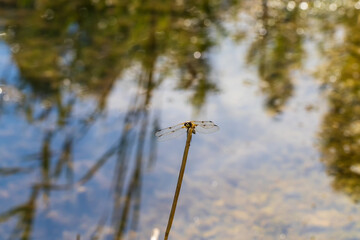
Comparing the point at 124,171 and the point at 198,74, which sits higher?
the point at 198,74

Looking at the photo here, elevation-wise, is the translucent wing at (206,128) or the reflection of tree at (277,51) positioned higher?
the reflection of tree at (277,51)

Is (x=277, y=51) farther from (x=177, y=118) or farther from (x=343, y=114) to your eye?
(x=177, y=118)

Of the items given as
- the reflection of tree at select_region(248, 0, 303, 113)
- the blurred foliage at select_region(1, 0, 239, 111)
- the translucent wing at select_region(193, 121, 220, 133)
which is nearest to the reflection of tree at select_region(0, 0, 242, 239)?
the blurred foliage at select_region(1, 0, 239, 111)

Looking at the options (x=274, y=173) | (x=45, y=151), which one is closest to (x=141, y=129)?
(x=45, y=151)

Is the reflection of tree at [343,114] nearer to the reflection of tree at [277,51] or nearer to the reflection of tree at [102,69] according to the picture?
the reflection of tree at [277,51]

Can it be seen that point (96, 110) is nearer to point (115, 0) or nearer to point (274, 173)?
point (274, 173)

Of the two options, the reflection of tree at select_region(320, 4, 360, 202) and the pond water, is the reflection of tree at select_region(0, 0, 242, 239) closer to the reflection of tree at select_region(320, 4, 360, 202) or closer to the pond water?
the pond water

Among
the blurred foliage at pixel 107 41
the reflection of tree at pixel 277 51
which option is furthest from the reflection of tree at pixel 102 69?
the reflection of tree at pixel 277 51
